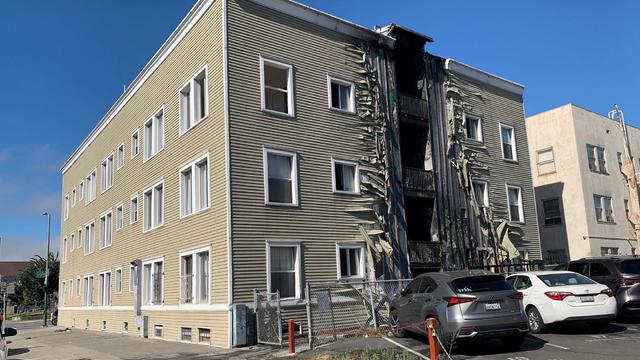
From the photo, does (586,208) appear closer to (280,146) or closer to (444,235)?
(444,235)

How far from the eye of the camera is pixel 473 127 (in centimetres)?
2652

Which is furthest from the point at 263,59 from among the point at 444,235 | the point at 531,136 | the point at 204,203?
the point at 531,136

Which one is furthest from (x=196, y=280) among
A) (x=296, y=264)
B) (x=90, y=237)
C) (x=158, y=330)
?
(x=90, y=237)

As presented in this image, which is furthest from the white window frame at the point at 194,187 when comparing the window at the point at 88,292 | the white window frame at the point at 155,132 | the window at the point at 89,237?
the window at the point at 88,292

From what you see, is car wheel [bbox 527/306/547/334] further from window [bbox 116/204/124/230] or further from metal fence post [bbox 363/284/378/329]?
window [bbox 116/204/124/230]

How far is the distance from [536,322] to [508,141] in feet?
52.1

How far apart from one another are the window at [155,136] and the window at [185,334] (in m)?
7.91

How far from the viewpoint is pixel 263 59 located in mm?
18781

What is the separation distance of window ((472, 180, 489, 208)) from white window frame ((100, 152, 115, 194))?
19349mm

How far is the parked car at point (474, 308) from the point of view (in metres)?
11.0

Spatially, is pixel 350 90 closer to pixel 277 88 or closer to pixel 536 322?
pixel 277 88

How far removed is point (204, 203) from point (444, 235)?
1027cm

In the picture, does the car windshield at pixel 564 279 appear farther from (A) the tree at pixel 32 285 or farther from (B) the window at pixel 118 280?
(A) the tree at pixel 32 285

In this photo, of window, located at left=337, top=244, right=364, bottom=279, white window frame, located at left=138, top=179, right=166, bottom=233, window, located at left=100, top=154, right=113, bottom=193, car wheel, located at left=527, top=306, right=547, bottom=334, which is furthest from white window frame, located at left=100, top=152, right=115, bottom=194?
car wheel, located at left=527, top=306, right=547, bottom=334
